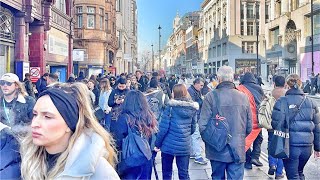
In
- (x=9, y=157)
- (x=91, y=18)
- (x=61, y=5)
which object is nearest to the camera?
(x=9, y=157)

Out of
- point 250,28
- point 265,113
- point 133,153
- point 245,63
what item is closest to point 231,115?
point 133,153

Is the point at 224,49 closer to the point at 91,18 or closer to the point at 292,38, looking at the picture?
the point at 292,38

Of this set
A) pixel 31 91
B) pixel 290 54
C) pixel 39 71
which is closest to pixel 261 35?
pixel 290 54

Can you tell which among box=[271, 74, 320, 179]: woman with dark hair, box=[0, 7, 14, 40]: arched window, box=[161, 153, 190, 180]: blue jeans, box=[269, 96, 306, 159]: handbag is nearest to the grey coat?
box=[269, 96, 306, 159]: handbag

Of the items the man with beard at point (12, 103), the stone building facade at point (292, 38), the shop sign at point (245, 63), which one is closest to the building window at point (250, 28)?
the shop sign at point (245, 63)

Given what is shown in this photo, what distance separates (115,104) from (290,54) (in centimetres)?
4371

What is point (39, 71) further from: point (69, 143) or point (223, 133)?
point (69, 143)

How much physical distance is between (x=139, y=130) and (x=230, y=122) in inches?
48.5

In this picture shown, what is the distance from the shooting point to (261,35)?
69.3 meters

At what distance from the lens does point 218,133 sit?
4688 mm

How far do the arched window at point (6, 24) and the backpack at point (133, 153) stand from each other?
11304 mm

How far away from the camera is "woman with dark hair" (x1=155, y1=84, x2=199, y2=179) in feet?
18.7

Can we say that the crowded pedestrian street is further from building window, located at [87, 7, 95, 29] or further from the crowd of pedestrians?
building window, located at [87, 7, 95, 29]

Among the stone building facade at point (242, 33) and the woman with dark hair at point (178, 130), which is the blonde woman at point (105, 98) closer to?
the woman with dark hair at point (178, 130)
